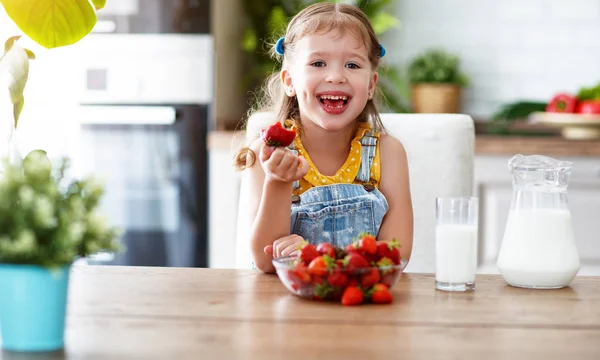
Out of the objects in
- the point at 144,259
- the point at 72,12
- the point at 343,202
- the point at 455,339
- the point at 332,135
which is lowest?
the point at 144,259

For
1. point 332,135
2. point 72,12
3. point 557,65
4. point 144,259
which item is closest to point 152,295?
point 72,12

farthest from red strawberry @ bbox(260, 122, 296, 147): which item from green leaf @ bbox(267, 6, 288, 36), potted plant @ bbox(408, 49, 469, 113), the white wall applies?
the white wall

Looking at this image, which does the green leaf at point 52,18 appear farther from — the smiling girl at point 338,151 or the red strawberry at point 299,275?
the red strawberry at point 299,275

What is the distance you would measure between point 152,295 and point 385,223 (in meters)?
0.67

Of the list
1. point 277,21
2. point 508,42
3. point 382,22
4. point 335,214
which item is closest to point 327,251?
point 335,214

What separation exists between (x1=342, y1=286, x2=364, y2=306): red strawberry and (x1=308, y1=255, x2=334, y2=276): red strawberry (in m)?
0.04

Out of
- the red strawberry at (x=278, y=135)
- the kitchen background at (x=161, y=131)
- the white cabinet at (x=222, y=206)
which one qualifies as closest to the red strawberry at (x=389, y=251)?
the red strawberry at (x=278, y=135)

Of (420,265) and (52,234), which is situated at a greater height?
(52,234)

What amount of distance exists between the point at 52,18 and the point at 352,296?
0.79 m

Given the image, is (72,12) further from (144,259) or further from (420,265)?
(144,259)

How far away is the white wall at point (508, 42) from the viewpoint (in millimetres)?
3729

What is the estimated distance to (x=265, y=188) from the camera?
1543 mm

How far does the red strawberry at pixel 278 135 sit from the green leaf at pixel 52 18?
1.51 ft

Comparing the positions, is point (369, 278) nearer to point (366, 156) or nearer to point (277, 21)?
point (366, 156)
